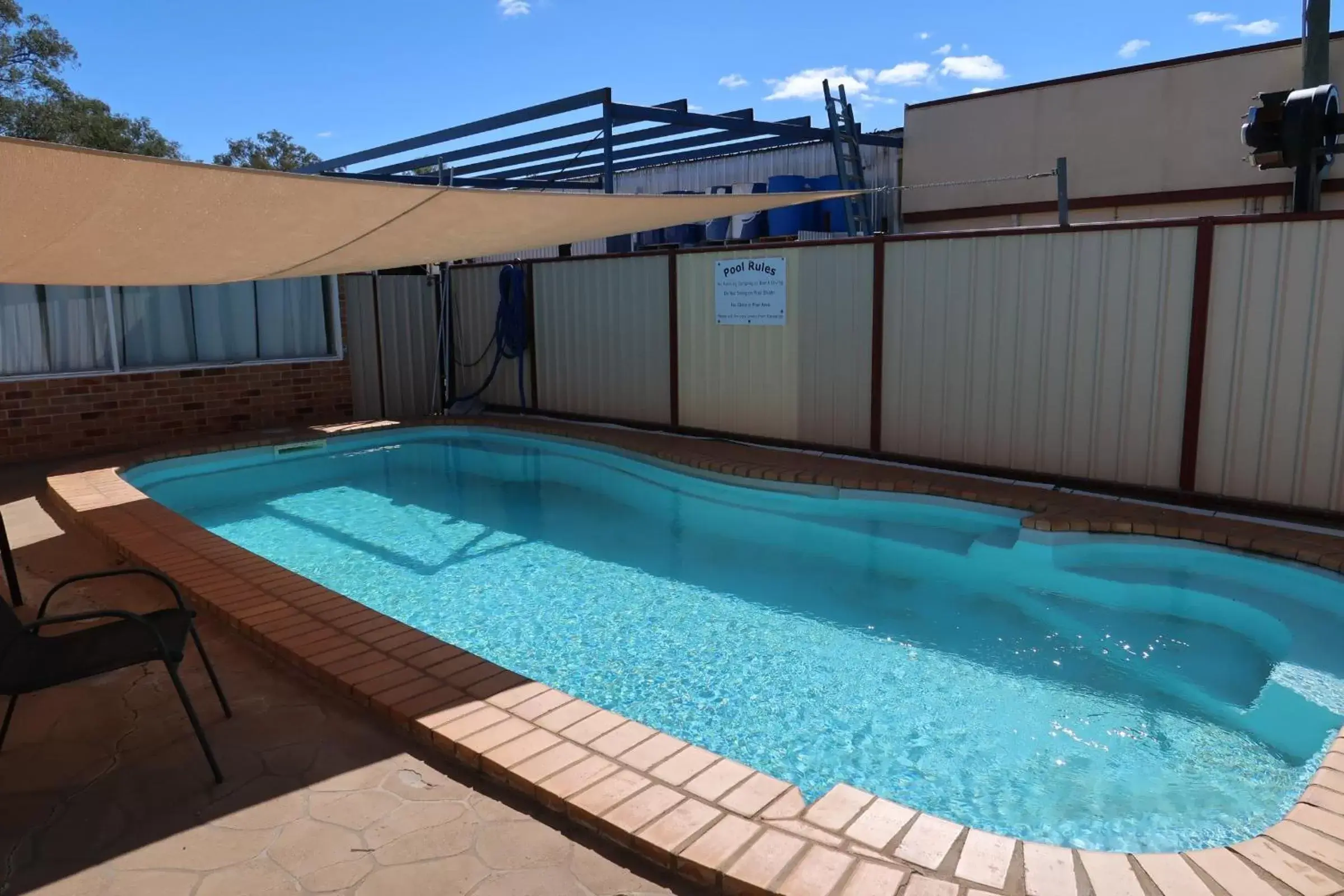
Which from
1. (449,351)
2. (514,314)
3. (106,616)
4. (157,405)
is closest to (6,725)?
(106,616)

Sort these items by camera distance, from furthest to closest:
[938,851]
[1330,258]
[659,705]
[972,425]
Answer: [972,425] → [1330,258] → [659,705] → [938,851]

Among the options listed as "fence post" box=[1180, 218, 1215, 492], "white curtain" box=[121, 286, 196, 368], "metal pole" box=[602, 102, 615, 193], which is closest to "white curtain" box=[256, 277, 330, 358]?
"white curtain" box=[121, 286, 196, 368]

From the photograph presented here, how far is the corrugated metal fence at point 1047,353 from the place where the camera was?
16.8 ft

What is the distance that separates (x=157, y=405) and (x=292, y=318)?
5.73ft

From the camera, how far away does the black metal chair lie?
95.2 inches

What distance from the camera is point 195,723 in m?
2.47

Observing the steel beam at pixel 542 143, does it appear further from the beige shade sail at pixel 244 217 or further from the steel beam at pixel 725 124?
the beige shade sail at pixel 244 217

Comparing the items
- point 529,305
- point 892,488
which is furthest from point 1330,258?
point 529,305

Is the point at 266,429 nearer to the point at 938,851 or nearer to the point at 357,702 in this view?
the point at 357,702

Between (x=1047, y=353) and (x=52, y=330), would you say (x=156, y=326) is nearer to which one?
(x=52, y=330)

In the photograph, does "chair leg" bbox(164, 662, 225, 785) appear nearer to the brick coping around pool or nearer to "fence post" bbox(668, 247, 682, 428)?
the brick coping around pool

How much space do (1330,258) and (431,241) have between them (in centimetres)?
522

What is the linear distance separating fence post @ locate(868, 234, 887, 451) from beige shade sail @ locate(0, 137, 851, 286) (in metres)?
1.60

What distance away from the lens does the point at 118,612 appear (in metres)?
2.44
